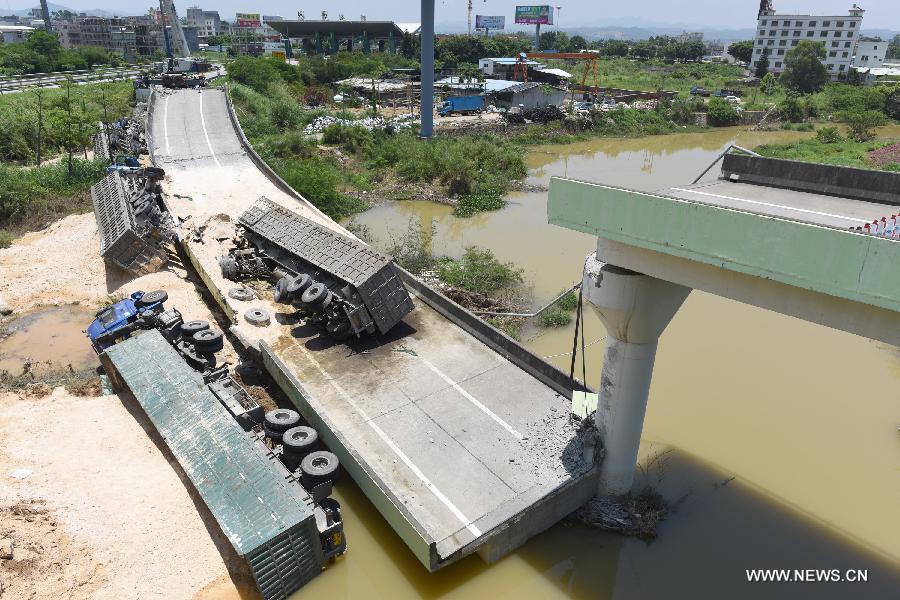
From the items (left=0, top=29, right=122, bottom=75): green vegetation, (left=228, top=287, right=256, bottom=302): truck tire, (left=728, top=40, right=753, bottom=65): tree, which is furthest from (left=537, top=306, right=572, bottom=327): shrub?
(left=728, top=40, right=753, bottom=65): tree

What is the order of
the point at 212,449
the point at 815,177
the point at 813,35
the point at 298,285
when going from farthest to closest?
the point at 813,35
the point at 298,285
the point at 815,177
the point at 212,449

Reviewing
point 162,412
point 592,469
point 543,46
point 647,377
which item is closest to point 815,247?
point 647,377

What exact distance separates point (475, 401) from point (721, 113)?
5669 centimetres

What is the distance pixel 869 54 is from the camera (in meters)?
107

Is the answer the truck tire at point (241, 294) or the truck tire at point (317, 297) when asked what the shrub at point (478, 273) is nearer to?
the truck tire at point (317, 297)

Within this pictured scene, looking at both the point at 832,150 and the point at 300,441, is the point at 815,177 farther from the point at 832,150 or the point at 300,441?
the point at 832,150

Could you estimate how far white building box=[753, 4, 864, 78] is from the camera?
307 feet

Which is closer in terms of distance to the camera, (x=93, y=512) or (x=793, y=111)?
(x=93, y=512)

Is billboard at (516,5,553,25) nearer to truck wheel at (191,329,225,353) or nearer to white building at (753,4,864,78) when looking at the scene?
white building at (753,4,864,78)

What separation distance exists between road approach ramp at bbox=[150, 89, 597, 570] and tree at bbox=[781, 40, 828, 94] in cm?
7763

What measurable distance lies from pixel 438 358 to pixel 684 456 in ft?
20.2

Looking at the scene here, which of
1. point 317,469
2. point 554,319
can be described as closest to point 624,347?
point 317,469

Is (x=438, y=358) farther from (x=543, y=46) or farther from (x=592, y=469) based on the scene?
(x=543, y=46)

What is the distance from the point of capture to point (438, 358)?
565 inches
